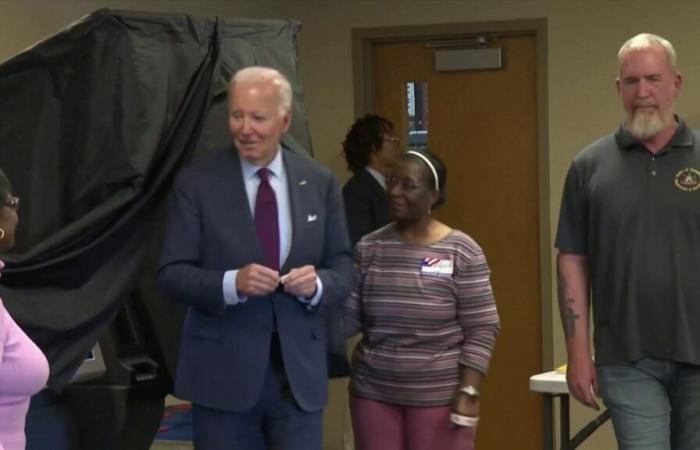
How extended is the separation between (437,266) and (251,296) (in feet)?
2.37

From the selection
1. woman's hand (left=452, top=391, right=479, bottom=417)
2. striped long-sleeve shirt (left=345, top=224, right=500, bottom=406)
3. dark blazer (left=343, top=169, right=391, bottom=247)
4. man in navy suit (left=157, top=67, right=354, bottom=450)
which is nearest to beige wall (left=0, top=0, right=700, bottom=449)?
dark blazer (left=343, top=169, right=391, bottom=247)

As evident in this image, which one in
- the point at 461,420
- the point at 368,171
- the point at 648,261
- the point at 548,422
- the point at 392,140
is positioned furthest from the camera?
the point at 392,140

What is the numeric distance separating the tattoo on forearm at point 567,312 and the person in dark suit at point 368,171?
1.78m

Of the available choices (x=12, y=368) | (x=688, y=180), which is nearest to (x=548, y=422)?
(x=688, y=180)

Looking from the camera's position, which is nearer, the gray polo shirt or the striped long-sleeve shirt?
the gray polo shirt

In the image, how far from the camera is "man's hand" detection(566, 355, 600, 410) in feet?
10.7

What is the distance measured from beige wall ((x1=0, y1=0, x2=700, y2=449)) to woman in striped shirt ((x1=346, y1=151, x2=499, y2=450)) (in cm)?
202

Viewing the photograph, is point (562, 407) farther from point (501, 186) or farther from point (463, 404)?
point (501, 186)

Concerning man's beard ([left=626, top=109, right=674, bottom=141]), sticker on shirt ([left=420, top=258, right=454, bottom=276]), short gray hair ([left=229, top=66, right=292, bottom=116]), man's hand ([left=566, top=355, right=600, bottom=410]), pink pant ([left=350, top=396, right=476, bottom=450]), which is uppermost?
short gray hair ([left=229, top=66, right=292, bottom=116])

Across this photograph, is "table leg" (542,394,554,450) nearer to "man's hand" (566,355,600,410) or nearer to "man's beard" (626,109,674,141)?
"man's hand" (566,355,600,410)

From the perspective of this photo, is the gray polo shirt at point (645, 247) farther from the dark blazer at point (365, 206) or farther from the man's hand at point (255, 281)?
the dark blazer at point (365, 206)

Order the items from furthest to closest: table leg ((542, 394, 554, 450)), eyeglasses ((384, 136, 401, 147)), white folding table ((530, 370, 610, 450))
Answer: eyeglasses ((384, 136, 401, 147)), table leg ((542, 394, 554, 450)), white folding table ((530, 370, 610, 450))

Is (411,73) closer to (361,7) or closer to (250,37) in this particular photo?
(361,7)

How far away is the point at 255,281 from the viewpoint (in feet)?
9.29
